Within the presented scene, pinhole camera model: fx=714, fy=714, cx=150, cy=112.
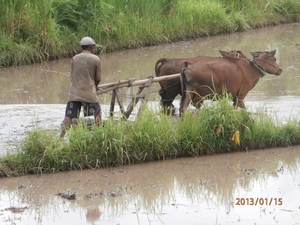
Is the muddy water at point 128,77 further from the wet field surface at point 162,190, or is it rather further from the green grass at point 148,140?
the green grass at point 148,140

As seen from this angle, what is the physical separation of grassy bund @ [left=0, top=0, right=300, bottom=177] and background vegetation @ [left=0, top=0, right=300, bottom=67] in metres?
0.02

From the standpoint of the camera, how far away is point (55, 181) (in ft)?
26.9

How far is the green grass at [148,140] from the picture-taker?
27.8 ft

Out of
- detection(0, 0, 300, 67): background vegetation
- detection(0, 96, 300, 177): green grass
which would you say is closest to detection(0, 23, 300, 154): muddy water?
detection(0, 0, 300, 67): background vegetation

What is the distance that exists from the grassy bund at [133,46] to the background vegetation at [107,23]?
0.07ft

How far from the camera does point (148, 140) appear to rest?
8.82 m

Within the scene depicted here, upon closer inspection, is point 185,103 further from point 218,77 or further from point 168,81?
point 168,81

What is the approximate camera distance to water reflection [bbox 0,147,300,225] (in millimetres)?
7020

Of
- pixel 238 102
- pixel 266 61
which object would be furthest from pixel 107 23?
pixel 238 102

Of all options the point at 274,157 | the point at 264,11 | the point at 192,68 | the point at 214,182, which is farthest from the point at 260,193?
the point at 264,11

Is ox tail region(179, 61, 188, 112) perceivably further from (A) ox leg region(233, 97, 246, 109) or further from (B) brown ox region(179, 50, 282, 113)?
(A) ox leg region(233, 97, 246, 109)

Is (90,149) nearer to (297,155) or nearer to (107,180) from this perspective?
(107,180)

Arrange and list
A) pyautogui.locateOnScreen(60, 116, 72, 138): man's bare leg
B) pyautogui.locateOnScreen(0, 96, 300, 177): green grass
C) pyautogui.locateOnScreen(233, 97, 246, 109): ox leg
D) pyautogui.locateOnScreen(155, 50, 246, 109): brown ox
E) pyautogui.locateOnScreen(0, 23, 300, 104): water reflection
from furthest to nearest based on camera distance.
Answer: pyautogui.locateOnScreen(0, 23, 300, 104): water reflection
pyautogui.locateOnScreen(155, 50, 246, 109): brown ox
pyautogui.locateOnScreen(233, 97, 246, 109): ox leg
pyautogui.locateOnScreen(60, 116, 72, 138): man's bare leg
pyautogui.locateOnScreen(0, 96, 300, 177): green grass

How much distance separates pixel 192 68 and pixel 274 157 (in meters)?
1.84
